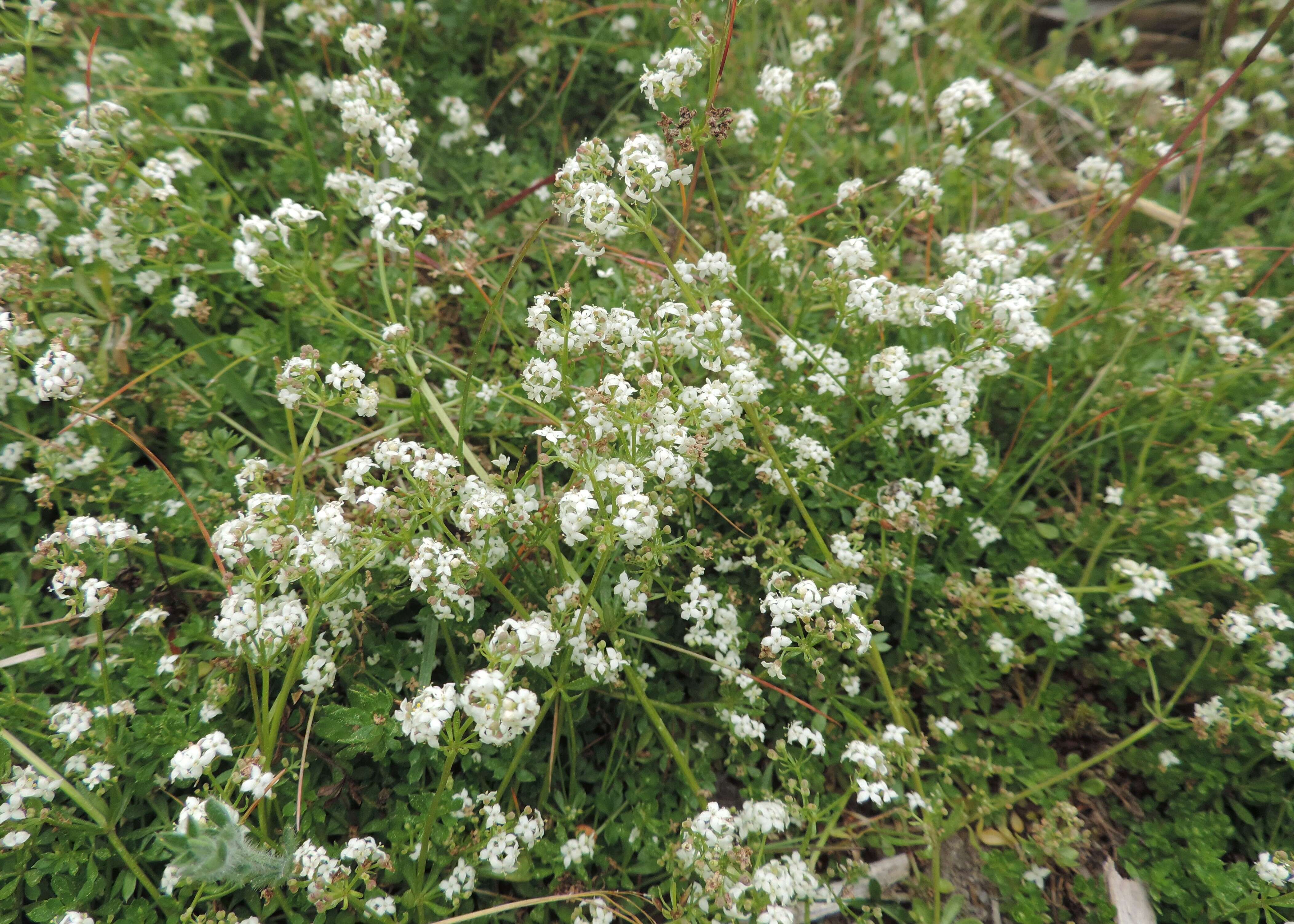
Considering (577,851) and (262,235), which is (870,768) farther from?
(262,235)

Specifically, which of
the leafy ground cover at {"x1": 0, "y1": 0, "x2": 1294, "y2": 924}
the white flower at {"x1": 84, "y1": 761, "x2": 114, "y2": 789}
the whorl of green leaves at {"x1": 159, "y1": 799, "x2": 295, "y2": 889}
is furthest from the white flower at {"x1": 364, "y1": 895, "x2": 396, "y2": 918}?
the white flower at {"x1": 84, "y1": 761, "x2": 114, "y2": 789}

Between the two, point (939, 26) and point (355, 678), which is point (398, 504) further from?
point (939, 26)

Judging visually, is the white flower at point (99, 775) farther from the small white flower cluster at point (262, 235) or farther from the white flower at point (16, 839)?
the small white flower cluster at point (262, 235)

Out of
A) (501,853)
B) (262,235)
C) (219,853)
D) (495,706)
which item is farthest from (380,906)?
(262,235)

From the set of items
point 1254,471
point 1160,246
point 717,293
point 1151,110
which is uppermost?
point 1151,110

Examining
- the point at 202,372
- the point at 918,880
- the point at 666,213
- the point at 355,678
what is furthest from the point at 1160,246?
the point at 202,372

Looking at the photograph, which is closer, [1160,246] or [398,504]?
[398,504]
